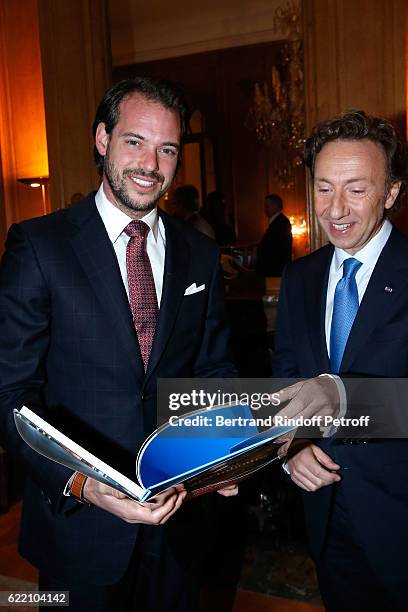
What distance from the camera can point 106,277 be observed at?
143 cm

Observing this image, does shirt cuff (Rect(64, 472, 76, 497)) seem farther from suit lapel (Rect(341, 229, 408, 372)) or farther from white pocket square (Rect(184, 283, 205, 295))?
suit lapel (Rect(341, 229, 408, 372))

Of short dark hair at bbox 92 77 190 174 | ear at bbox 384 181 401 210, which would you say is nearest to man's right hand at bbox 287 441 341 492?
ear at bbox 384 181 401 210

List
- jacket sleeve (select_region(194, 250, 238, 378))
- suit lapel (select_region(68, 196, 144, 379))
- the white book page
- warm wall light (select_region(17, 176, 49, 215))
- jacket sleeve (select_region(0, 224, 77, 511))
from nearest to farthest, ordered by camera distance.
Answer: the white book page < jacket sleeve (select_region(0, 224, 77, 511)) < suit lapel (select_region(68, 196, 144, 379)) < jacket sleeve (select_region(194, 250, 238, 378)) < warm wall light (select_region(17, 176, 49, 215))

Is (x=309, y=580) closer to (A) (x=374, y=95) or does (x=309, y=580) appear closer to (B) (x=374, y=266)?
(B) (x=374, y=266)

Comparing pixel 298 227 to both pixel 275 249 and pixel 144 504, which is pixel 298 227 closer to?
pixel 275 249

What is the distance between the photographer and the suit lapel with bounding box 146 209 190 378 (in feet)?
4.79

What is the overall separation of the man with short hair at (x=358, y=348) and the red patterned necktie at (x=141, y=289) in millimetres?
420

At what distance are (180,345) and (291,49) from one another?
5.37 m

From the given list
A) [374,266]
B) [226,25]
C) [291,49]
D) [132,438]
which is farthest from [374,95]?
[226,25]

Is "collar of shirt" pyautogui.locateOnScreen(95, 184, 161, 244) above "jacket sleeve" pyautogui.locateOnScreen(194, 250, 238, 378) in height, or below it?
above

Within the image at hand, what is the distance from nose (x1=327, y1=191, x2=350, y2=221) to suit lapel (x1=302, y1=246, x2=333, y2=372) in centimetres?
22

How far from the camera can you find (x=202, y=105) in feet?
31.2

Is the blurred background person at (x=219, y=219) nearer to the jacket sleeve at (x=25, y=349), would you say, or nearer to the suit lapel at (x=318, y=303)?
the suit lapel at (x=318, y=303)

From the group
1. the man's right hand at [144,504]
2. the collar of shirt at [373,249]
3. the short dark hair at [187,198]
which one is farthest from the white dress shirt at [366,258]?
the short dark hair at [187,198]
